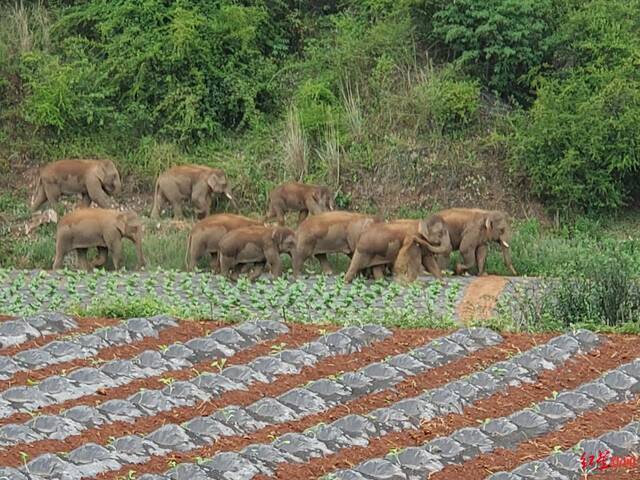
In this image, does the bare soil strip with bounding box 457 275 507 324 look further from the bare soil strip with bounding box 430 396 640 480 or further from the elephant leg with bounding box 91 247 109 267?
the bare soil strip with bounding box 430 396 640 480

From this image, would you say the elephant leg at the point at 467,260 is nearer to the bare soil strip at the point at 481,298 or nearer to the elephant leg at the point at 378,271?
the bare soil strip at the point at 481,298

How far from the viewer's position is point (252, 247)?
23641 millimetres

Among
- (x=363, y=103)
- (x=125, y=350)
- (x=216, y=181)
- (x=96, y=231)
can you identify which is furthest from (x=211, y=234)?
(x=125, y=350)

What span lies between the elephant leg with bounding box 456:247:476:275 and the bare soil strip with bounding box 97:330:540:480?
→ 10353mm

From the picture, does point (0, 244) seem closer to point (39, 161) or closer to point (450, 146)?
point (39, 161)

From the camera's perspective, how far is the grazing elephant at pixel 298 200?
27453mm

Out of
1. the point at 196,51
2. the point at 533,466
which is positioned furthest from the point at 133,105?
the point at 533,466

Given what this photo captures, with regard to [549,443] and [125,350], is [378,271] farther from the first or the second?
[549,443]

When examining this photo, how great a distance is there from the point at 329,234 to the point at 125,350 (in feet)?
34.8

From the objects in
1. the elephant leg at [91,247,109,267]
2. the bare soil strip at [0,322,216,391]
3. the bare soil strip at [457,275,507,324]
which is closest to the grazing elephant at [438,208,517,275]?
the bare soil strip at [457,275,507,324]

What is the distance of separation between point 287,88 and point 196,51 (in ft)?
7.11

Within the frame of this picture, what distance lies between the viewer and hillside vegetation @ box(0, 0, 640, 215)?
29312 millimetres

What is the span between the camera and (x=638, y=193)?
30.3 meters

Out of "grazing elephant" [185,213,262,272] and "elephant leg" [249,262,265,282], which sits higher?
"grazing elephant" [185,213,262,272]
